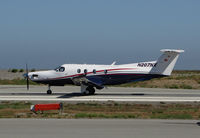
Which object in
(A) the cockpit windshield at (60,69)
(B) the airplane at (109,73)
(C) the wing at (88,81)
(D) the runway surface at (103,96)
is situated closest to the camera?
(D) the runway surface at (103,96)

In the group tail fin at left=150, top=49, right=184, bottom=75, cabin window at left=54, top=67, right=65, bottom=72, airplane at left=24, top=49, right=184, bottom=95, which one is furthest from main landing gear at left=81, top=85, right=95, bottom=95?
tail fin at left=150, top=49, right=184, bottom=75

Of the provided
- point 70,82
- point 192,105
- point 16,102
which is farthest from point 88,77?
point 192,105

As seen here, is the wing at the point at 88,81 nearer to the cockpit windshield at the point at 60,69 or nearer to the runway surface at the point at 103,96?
the runway surface at the point at 103,96

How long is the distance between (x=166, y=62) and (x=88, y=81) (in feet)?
24.3

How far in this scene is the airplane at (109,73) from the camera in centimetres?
3425

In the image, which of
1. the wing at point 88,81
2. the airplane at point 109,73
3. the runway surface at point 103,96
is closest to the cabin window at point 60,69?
the airplane at point 109,73

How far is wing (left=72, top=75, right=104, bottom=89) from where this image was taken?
1337 inches
